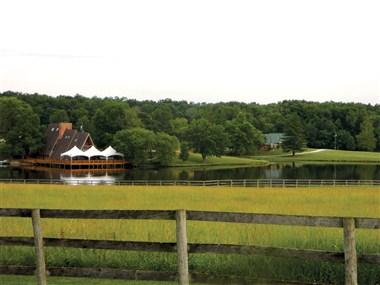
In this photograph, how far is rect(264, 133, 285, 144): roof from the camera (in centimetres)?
11525

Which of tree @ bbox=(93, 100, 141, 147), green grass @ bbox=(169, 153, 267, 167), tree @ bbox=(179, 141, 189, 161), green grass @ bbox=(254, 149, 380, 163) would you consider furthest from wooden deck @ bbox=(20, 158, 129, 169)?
green grass @ bbox=(254, 149, 380, 163)

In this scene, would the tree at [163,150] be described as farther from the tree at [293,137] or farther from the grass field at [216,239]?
the grass field at [216,239]

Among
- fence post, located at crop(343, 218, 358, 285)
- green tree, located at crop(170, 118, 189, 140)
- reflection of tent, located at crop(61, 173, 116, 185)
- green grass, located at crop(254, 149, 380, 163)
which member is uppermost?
green tree, located at crop(170, 118, 189, 140)

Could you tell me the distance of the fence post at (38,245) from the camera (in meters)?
6.34

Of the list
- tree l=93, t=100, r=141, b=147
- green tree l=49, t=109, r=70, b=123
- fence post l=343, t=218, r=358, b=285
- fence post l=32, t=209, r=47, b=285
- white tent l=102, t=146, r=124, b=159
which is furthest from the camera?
green tree l=49, t=109, r=70, b=123

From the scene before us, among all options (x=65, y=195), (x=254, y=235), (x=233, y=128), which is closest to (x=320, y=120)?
(x=233, y=128)

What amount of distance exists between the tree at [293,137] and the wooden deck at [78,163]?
42921 mm

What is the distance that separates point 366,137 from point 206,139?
37.4m

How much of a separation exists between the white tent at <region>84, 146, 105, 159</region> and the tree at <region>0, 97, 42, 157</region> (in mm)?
9291

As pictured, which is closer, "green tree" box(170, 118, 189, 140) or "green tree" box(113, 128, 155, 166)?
"green tree" box(113, 128, 155, 166)

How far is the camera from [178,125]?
107 meters

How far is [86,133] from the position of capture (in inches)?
3150

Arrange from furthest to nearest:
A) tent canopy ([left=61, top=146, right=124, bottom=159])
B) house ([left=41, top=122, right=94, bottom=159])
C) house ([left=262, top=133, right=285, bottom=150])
A: house ([left=262, top=133, right=285, bottom=150]) → house ([left=41, top=122, right=94, bottom=159]) → tent canopy ([left=61, top=146, right=124, bottom=159])

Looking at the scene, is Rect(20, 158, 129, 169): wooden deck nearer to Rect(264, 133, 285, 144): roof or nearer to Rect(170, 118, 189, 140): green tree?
Rect(170, 118, 189, 140): green tree
